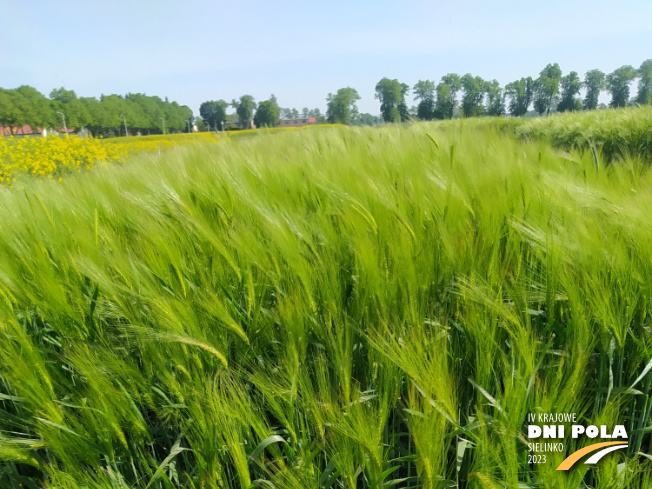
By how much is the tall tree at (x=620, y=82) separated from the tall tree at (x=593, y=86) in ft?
5.95

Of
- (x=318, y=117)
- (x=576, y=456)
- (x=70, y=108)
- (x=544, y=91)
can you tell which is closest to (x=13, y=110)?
(x=70, y=108)

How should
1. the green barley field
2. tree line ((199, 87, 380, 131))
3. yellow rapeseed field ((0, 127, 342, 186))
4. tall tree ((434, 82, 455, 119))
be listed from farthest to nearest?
tree line ((199, 87, 380, 131)), tall tree ((434, 82, 455, 119)), yellow rapeseed field ((0, 127, 342, 186)), the green barley field

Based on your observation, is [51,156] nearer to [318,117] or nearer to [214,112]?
[318,117]

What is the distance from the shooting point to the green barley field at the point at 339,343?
73 cm

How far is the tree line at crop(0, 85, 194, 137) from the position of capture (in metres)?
52.7

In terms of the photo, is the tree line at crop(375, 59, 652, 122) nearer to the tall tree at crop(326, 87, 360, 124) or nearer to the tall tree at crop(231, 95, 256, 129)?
the tall tree at crop(326, 87, 360, 124)

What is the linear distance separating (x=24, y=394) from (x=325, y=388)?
61 centimetres

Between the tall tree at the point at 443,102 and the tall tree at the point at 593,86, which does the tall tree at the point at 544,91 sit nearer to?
the tall tree at the point at 593,86

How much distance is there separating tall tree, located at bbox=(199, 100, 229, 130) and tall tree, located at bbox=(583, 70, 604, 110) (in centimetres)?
7502

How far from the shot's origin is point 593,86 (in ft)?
192

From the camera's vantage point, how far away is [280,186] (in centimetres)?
169

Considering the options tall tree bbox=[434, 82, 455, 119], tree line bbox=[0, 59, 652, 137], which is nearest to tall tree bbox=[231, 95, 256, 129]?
tree line bbox=[0, 59, 652, 137]

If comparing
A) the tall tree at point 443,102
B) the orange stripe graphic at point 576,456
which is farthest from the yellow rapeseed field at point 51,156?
the tall tree at point 443,102

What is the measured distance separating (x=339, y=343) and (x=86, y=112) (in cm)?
7510
